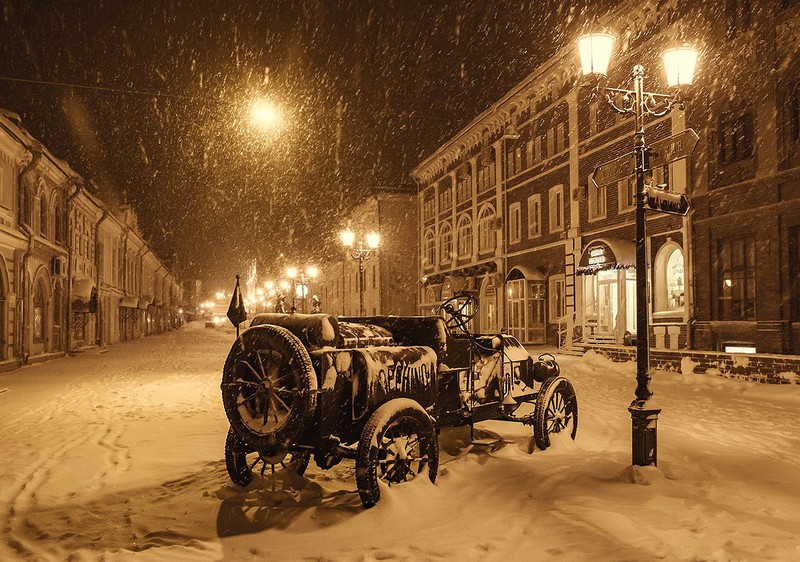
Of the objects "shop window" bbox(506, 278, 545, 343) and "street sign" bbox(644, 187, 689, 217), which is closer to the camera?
"street sign" bbox(644, 187, 689, 217)

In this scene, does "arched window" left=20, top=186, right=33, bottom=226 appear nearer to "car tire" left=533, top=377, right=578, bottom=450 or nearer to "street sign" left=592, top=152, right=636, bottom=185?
"car tire" left=533, top=377, right=578, bottom=450

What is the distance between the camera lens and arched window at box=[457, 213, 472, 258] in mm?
36062

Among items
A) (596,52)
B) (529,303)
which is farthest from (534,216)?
(596,52)

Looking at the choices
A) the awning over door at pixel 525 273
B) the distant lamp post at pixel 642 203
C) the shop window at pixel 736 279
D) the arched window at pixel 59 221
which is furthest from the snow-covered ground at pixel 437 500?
the awning over door at pixel 525 273

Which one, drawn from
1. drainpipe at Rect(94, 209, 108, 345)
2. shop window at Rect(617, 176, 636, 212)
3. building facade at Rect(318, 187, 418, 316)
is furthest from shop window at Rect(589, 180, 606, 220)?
building facade at Rect(318, 187, 418, 316)

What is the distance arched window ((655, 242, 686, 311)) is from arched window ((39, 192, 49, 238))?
68.4 ft

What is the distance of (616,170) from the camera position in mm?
7613

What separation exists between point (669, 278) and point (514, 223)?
35.0 ft

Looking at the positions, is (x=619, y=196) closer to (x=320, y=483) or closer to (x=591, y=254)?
(x=591, y=254)

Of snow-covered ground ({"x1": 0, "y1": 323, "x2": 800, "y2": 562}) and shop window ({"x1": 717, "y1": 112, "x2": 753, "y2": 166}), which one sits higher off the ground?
shop window ({"x1": 717, "y1": 112, "x2": 753, "y2": 166})

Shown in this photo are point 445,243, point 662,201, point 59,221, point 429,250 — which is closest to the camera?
point 662,201

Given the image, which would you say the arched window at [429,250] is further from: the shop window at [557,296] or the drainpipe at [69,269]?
the drainpipe at [69,269]

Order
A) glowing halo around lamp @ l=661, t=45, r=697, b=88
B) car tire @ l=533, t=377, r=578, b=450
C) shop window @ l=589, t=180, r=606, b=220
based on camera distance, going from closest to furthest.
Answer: car tire @ l=533, t=377, r=578, b=450
glowing halo around lamp @ l=661, t=45, r=697, b=88
shop window @ l=589, t=180, r=606, b=220

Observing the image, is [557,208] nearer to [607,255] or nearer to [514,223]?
[514,223]
